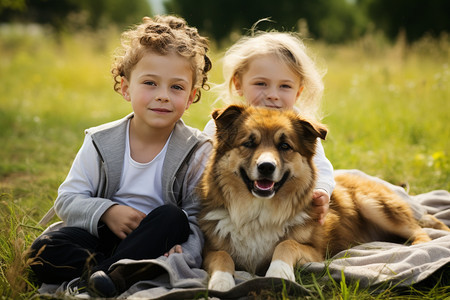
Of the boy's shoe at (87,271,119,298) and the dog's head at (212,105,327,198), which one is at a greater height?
the dog's head at (212,105,327,198)

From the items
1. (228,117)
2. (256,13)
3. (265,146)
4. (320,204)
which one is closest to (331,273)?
(320,204)

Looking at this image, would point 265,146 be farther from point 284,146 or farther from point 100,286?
point 100,286

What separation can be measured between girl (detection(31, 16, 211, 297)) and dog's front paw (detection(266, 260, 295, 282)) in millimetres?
551

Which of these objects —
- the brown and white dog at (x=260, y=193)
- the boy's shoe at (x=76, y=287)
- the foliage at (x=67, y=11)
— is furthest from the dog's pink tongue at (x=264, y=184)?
the foliage at (x=67, y=11)

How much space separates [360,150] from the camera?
6.70 meters

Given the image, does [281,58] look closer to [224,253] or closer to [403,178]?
[224,253]

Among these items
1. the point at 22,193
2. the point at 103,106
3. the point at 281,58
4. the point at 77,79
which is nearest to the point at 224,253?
the point at 281,58

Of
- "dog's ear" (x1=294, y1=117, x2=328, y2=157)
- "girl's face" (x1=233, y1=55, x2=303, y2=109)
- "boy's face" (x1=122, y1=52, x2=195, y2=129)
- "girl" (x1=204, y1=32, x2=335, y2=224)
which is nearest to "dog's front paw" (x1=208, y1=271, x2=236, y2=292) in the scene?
"dog's ear" (x1=294, y1=117, x2=328, y2=157)

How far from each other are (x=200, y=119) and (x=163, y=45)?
4786mm

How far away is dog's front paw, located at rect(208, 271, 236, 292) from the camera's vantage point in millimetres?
2658

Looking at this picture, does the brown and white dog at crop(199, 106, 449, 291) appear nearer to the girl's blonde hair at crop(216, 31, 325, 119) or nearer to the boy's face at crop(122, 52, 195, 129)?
the boy's face at crop(122, 52, 195, 129)

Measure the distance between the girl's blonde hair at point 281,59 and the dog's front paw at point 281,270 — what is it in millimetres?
2092

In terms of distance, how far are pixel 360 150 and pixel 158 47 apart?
4.22 m

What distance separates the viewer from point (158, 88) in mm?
3439
